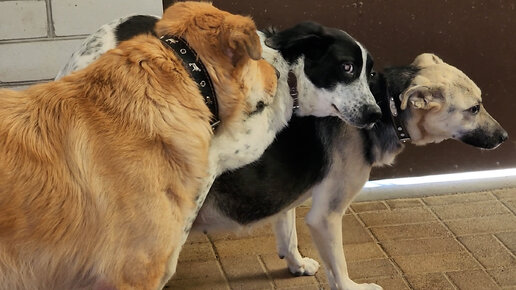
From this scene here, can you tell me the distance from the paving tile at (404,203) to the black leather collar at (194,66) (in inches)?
89.9

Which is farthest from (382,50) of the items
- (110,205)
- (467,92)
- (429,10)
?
(110,205)

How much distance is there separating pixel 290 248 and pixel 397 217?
0.86 m

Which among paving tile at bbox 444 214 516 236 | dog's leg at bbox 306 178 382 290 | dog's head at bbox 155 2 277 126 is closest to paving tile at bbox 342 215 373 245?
paving tile at bbox 444 214 516 236

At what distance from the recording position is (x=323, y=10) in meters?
4.24

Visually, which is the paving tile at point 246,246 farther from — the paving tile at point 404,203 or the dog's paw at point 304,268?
the paving tile at point 404,203

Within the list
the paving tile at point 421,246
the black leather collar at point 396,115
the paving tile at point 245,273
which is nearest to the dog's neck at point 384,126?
the black leather collar at point 396,115

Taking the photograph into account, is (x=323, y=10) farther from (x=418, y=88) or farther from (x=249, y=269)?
(x=249, y=269)

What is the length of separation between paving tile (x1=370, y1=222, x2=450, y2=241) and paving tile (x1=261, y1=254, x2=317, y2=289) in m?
0.55

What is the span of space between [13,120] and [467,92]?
1.96 meters

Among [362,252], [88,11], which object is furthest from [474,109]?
[88,11]

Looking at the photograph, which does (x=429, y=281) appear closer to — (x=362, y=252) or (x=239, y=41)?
(x=362, y=252)

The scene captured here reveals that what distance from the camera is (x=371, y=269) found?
363cm

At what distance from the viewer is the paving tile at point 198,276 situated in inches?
140

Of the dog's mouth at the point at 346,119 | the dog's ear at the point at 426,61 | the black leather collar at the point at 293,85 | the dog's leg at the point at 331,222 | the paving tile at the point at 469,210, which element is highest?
the black leather collar at the point at 293,85
